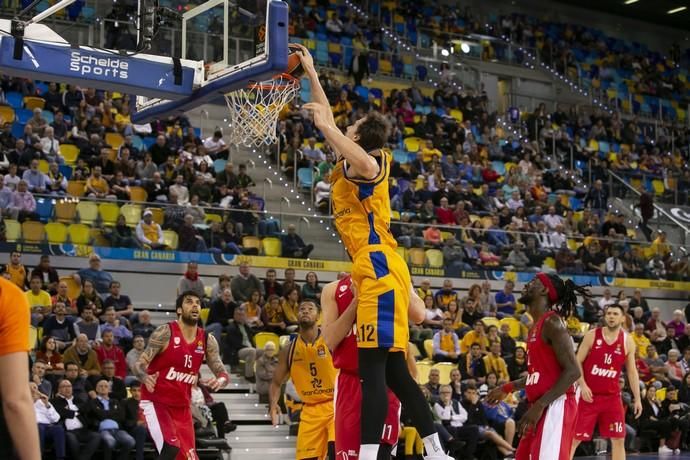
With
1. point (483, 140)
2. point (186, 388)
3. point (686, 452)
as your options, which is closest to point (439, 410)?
point (686, 452)

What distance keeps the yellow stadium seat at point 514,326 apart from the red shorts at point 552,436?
37.6 feet

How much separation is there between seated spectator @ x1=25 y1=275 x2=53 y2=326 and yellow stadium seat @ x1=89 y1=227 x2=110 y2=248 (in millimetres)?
1682

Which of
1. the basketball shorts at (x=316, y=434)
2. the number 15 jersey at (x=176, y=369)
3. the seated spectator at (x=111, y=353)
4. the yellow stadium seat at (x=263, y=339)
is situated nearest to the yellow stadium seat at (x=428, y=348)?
the yellow stadium seat at (x=263, y=339)

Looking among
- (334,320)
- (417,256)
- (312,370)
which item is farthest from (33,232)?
(334,320)

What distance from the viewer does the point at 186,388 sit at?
29.0 ft

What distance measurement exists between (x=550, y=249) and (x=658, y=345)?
281cm

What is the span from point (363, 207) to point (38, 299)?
9714 mm

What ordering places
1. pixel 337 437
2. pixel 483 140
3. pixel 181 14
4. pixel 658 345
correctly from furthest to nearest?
pixel 483 140 → pixel 658 345 → pixel 181 14 → pixel 337 437

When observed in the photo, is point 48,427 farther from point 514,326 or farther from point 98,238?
point 514,326

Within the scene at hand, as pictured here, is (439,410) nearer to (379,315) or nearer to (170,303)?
(170,303)

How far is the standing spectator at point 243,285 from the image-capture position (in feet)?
53.4

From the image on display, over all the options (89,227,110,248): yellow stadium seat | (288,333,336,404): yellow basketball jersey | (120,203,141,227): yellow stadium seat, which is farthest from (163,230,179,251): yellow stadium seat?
(288,333,336,404): yellow basketball jersey

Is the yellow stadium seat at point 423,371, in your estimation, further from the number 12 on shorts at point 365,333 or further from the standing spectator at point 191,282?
the number 12 on shorts at point 365,333

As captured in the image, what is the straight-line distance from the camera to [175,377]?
8758mm
